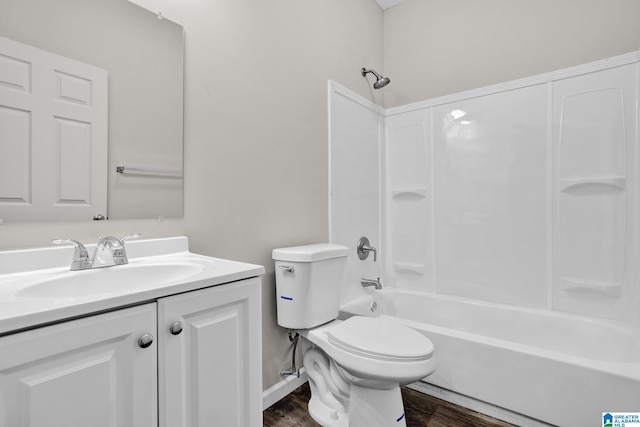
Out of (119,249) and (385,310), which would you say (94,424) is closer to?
(119,249)

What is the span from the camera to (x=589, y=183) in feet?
6.32

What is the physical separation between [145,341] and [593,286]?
92.3 inches

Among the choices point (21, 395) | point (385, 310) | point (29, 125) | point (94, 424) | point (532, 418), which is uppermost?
point (29, 125)

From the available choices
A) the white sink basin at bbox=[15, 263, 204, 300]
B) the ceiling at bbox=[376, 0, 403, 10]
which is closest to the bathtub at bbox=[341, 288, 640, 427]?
the white sink basin at bbox=[15, 263, 204, 300]

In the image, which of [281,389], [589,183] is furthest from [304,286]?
[589,183]

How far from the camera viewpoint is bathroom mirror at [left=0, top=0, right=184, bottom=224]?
1068 millimetres

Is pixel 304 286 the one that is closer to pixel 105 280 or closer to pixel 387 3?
pixel 105 280

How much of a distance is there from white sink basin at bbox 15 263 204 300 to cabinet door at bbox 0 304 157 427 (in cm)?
11

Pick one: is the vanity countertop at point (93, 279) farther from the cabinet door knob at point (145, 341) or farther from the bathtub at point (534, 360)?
the bathtub at point (534, 360)

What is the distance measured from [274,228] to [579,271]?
187 centimetres

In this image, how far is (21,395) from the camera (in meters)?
0.59

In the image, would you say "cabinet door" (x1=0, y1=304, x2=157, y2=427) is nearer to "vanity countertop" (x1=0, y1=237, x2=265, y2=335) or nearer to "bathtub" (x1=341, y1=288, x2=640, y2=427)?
"vanity countertop" (x1=0, y1=237, x2=265, y2=335)

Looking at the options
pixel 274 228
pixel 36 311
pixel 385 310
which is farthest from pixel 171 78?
pixel 385 310

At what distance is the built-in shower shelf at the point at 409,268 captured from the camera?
2516 mm
